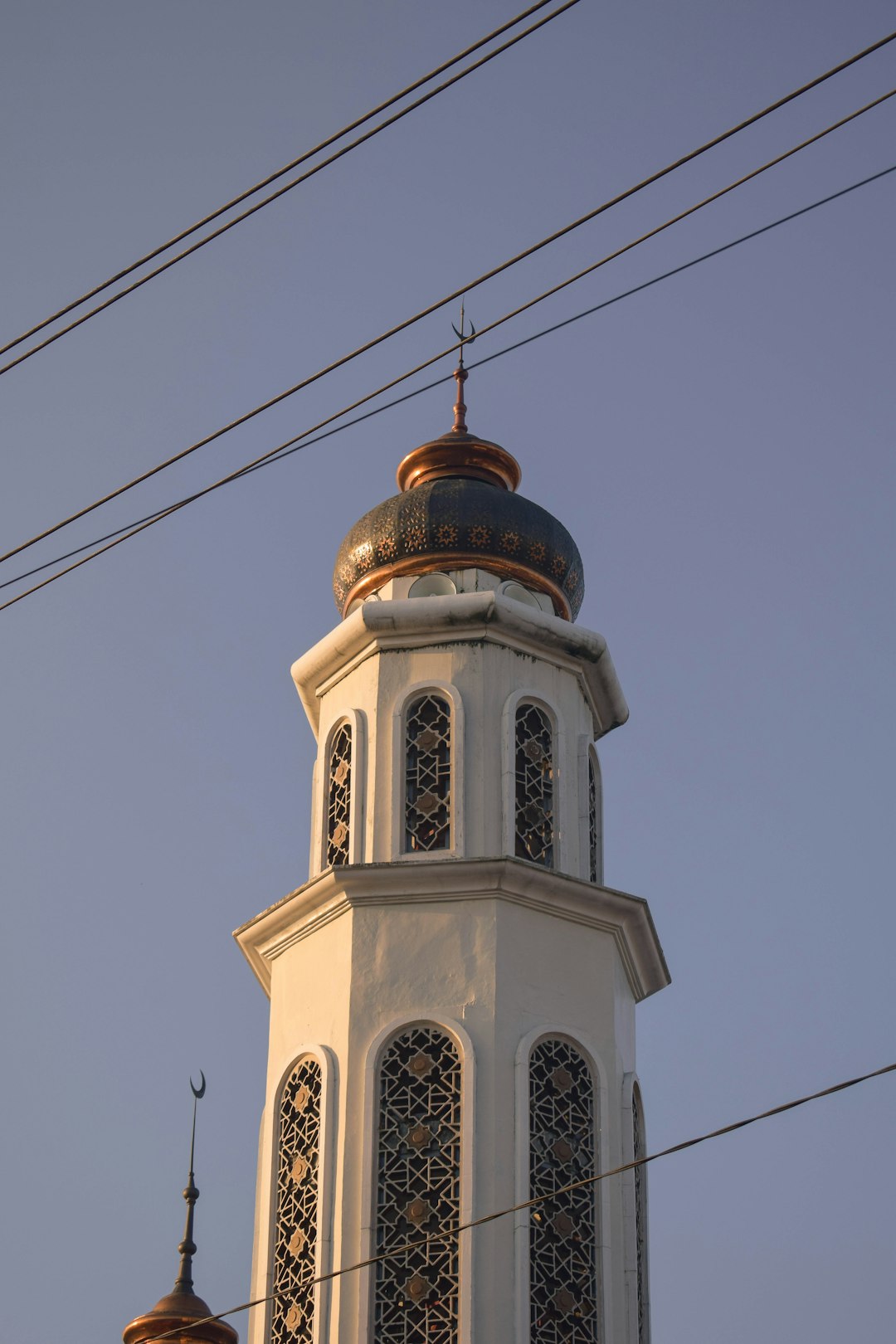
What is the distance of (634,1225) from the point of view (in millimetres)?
14781

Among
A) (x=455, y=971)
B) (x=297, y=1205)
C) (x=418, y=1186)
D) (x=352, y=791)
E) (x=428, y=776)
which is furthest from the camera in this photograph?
(x=352, y=791)

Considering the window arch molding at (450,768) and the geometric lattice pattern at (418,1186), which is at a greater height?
the window arch molding at (450,768)

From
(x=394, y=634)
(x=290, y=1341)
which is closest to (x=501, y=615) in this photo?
(x=394, y=634)

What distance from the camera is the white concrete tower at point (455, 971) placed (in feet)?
46.2

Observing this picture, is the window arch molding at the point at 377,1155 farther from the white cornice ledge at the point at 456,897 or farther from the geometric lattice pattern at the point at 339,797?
the geometric lattice pattern at the point at 339,797

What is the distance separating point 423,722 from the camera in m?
16.1

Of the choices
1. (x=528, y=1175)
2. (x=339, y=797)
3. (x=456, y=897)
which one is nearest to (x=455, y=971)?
(x=456, y=897)

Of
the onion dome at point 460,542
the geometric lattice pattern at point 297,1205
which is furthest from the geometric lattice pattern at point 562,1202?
the onion dome at point 460,542

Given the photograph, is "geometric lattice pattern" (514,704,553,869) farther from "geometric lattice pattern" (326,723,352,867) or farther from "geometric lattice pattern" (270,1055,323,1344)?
"geometric lattice pattern" (270,1055,323,1344)

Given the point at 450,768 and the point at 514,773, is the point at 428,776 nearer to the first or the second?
the point at 450,768

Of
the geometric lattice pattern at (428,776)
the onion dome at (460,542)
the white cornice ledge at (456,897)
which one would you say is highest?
the onion dome at (460,542)

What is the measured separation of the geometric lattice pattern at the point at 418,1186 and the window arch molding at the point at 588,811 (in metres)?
1.67

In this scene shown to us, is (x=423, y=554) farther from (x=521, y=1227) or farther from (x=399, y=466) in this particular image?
(x=521, y=1227)

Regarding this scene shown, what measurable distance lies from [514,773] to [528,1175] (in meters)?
2.67
